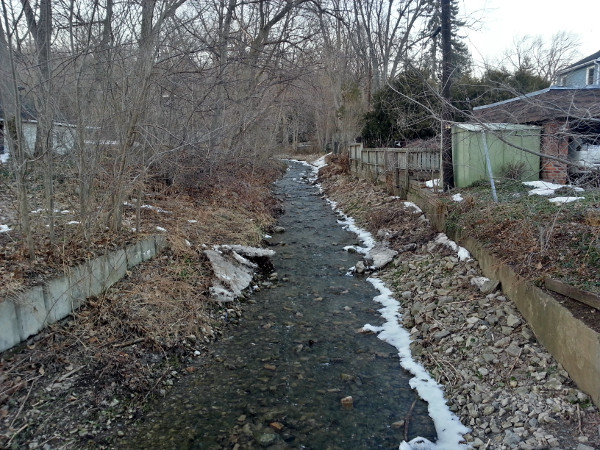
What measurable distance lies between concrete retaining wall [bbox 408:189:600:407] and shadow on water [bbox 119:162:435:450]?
1358mm

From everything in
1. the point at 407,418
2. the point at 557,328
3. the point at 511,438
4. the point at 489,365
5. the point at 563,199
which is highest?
the point at 563,199

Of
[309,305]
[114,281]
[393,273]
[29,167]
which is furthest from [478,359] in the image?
[29,167]

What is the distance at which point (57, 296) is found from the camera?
188 inches

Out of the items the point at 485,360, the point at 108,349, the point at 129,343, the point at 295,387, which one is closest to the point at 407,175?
the point at 485,360

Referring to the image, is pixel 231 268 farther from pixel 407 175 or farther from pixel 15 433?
pixel 407 175

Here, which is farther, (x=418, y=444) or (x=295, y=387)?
(x=295, y=387)

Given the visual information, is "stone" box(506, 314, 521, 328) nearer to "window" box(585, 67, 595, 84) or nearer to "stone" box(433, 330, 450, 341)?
Answer: "stone" box(433, 330, 450, 341)

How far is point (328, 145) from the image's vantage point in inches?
1623

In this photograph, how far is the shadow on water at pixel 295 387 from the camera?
159 inches

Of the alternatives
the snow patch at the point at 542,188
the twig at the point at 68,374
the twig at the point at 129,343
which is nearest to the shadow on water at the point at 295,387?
the twig at the point at 129,343

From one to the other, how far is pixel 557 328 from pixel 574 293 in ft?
1.29

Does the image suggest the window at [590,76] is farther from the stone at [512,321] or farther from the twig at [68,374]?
the twig at [68,374]

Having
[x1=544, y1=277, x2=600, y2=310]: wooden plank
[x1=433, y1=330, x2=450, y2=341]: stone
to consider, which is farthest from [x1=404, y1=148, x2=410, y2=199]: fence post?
[x1=544, y1=277, x2=600, y2=310]: wooden plank

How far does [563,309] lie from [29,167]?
576 cm
